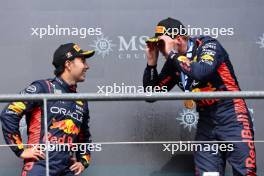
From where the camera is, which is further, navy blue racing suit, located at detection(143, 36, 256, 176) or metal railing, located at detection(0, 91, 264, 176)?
navy blue racing suit, located at detection(143, 36, 256, 176)

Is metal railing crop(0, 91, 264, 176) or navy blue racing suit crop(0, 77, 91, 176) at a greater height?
metal railing crop(0, 91, 264, 176)

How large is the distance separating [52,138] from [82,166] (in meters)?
0.19

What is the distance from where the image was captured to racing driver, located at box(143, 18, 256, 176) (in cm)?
318

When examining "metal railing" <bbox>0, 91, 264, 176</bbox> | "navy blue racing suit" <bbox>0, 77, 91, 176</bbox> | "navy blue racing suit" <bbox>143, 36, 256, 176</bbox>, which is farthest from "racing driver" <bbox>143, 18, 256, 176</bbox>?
"navy blue racing suit" <bbox>0, 77, 91, 176</bbox>

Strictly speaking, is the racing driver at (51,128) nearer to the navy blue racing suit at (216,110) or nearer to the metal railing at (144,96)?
the metal railing at (144,96)

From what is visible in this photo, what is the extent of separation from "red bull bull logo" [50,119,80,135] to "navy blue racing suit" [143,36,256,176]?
1.41 feet

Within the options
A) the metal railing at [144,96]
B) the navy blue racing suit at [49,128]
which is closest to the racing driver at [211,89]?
the metal railing at [144,96]

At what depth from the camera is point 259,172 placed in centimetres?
373

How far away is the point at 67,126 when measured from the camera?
3232mm

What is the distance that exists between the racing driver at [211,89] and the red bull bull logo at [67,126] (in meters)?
0.43

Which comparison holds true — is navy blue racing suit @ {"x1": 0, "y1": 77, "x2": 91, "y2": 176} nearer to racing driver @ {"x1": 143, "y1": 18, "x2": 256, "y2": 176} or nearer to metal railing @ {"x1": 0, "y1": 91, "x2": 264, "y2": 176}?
metal railing @ {"x1": 0, "y1": 91, "x2": 264, "y2": 176}

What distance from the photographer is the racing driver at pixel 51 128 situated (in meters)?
3.15

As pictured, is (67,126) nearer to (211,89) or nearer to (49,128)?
(49,128)

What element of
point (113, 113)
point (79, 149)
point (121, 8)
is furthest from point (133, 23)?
point (79, 149)
